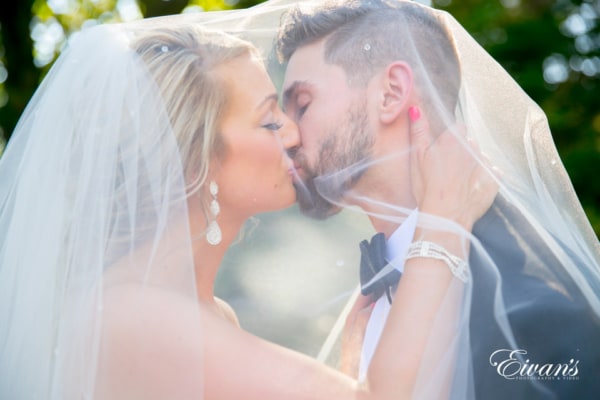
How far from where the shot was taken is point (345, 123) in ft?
10.1

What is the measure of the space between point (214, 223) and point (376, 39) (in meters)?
0.90

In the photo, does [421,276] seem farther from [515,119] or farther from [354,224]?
[515,119]

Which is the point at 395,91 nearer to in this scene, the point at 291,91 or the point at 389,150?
the point at 389,150

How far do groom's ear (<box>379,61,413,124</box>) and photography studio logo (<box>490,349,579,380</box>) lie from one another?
91cm

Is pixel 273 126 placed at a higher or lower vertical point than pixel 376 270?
higher

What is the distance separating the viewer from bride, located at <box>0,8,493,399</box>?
8.91ft

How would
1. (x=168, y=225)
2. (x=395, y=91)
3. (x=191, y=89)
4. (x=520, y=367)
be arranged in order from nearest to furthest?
(x=520, y=367) < (x=168, y=225) < (x=191, y=89) < (x=395, y=91)

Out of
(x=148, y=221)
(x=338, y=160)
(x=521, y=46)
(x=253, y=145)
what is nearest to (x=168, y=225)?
(x=148, y=221)

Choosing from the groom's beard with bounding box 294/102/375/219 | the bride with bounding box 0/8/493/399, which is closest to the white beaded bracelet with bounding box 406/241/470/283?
the bride with bounding box 0/8/493/399

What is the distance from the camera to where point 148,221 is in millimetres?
2867

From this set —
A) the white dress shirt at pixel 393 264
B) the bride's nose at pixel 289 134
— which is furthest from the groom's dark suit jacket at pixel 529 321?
the bride's nose at pixel 289 134

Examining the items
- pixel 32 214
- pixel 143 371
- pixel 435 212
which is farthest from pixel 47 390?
pixel 435 212

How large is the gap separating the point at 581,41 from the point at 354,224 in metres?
9.82

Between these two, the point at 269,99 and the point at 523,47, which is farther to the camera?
the point at 523,47
